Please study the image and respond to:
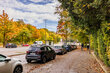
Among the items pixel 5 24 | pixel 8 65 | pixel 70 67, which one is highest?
pixel 5 24

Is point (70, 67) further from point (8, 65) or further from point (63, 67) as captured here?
point (8, 65)

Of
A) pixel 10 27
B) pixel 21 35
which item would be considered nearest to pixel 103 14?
pixel 10 27

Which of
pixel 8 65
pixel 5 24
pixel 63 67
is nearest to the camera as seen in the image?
pixel 8 65

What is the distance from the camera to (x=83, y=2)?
8828 millimetres

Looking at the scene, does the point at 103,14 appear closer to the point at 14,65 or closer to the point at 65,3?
the point at 65,3

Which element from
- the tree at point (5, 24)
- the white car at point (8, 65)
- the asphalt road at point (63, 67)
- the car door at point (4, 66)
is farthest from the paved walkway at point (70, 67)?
the tree at point (5, 24)

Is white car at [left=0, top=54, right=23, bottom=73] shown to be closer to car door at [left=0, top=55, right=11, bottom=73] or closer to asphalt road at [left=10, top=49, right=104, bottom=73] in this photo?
car door at [left=0, top=55, right=11, bottom=73]

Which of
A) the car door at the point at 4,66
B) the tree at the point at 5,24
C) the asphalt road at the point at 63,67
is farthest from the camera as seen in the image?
the tree at the point at 5,24

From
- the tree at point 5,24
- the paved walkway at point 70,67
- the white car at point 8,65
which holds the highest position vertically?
the tree at point 5,24

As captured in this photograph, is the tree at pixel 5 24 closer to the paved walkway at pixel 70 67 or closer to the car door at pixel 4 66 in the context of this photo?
the paved walkway at pixel 70 67

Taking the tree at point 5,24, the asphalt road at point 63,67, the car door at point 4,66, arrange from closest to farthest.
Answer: the car door at point 4,66
the asphalt road at point 63,67
the tree at point 5,24

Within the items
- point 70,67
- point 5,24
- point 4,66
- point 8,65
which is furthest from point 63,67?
point 5,24

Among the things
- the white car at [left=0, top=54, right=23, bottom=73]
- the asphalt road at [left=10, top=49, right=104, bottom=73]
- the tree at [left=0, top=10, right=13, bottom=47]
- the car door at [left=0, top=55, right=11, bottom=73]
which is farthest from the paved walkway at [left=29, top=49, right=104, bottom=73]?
the tree at [left=0, top=10, right=13, bottom=47]

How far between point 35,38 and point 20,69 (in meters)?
63.7
